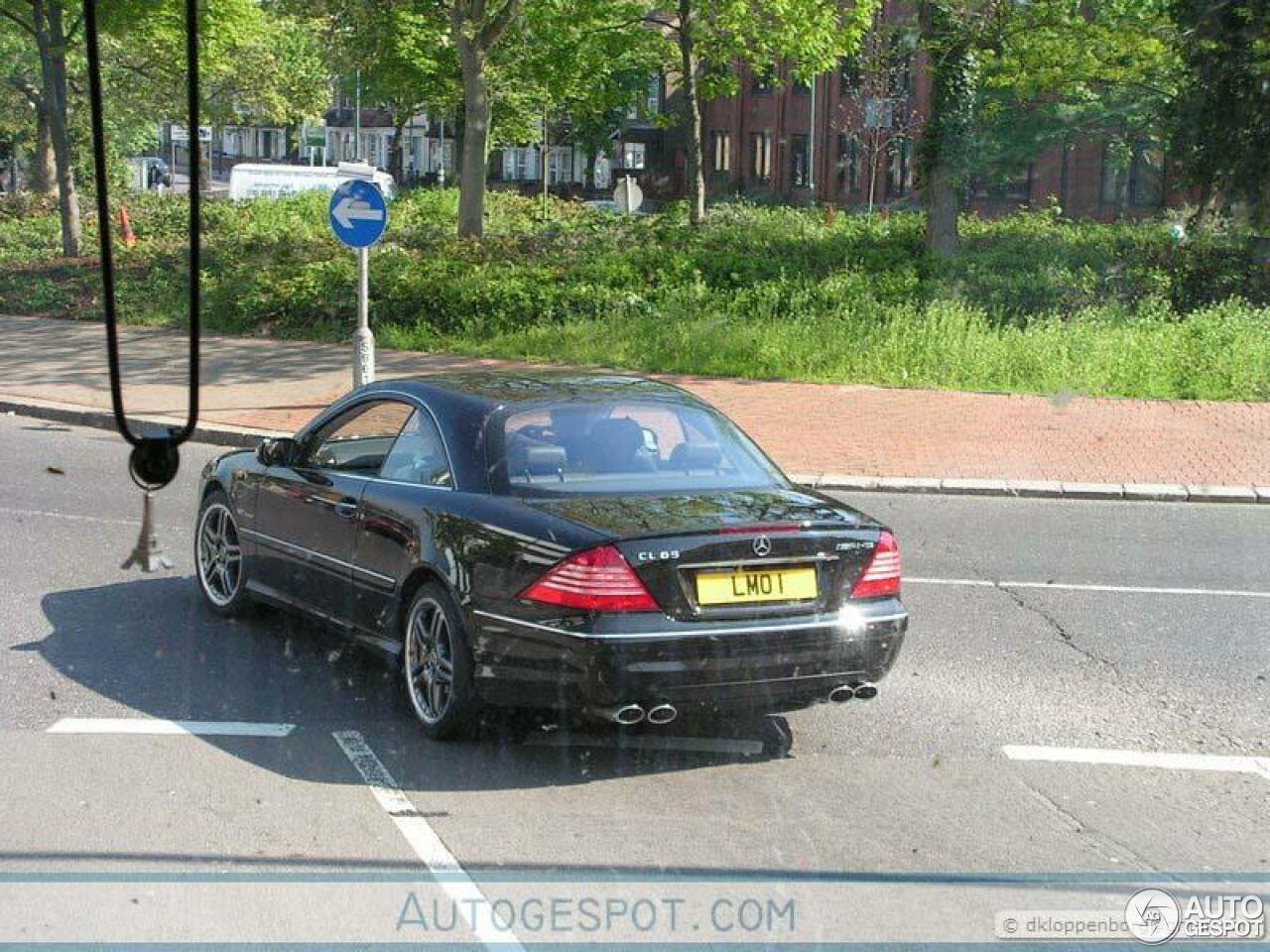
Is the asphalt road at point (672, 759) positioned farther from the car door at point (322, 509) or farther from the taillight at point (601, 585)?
the taillight at point (601, 585)

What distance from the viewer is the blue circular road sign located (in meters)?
15.8

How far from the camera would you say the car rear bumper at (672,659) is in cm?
589

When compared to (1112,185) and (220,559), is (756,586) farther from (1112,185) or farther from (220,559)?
(1112,185)

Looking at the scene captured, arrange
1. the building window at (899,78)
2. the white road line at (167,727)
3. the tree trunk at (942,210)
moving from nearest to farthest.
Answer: the white road line at (167,727), the tree trunk at (942,210), the building window at (899,78)

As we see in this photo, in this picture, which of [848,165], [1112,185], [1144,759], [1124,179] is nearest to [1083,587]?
[1144,759]

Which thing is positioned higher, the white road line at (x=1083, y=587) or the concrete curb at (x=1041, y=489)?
the concrete curb at (x=1041, y=489)

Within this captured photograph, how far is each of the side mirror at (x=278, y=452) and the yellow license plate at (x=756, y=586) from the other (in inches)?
110

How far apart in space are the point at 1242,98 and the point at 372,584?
70.0 feet

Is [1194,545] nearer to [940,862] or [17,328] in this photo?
[940,862]

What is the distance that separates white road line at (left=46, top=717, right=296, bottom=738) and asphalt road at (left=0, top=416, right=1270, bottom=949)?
6 centimetres

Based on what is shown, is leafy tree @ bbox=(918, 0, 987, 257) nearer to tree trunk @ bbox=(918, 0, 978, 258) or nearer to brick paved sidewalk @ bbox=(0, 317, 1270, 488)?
tree trunk @ bbox=(918, 0, 978, 258)

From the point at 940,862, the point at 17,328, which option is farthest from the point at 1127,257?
the point at 940,862

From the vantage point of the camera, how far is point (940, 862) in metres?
5.27

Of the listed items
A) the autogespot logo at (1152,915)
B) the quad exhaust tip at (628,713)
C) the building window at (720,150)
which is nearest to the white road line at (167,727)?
the quad exhaust tip at (628,713)
